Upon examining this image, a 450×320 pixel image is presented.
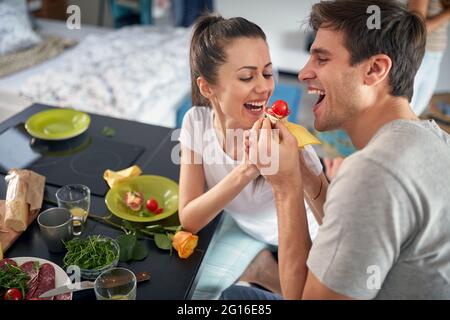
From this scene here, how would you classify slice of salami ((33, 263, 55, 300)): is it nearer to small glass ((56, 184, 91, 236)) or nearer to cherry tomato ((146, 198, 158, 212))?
small glass ((56, 184, 91, 236))

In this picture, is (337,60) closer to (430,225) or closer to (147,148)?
(430,225)

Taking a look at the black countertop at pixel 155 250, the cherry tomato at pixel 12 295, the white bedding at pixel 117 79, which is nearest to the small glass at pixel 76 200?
the black countertop at pixel 155 250

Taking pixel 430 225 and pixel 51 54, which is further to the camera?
pixel 51 54

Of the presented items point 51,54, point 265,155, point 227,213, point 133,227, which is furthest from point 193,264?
point 51,54

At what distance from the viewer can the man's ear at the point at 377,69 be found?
0.96m

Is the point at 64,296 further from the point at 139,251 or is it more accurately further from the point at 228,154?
the point at 228,154

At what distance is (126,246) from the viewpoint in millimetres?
1096

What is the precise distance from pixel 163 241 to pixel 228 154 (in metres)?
0.37

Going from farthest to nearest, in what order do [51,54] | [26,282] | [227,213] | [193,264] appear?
[51,54] < [227,213] < [193,264] < [26,282]

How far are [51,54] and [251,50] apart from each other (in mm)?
2283

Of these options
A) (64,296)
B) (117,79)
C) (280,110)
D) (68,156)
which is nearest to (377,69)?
(280,110)

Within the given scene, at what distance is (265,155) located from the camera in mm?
1005

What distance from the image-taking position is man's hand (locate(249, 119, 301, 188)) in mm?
974

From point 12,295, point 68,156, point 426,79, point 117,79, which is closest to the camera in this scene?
point 12,295
